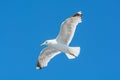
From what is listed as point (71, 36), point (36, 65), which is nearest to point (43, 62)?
point (36, 65)

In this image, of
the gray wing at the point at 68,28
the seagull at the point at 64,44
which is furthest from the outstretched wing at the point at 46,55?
the gray wing at the point at 68,28

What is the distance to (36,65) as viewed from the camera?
22125 millimetres

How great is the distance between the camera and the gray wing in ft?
64.8

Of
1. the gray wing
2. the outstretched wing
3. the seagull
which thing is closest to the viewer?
the gray wing

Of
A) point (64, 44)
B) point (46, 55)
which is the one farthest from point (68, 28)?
point (46, 55)

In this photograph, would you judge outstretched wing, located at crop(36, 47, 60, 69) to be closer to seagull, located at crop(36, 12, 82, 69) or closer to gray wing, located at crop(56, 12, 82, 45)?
seagull, located at crop(36, 12, 82, 69)

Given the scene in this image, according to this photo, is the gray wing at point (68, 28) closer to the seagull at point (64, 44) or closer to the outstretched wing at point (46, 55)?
the seagull at point (64, 44)

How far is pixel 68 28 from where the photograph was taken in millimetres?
20141

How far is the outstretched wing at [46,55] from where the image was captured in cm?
2150

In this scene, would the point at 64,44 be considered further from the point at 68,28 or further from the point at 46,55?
the point at 46,55

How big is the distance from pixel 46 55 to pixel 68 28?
1.96 m

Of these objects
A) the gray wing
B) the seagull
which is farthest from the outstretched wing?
the gray wing

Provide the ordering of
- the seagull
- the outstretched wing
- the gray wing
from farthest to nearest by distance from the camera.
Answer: the outstretched wing, the seagull, the gray wing

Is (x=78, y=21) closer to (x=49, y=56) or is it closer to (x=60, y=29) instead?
(x=60, y=29)
